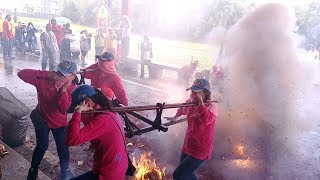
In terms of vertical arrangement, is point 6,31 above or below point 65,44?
above

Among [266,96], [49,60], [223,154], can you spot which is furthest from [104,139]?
[49,60]

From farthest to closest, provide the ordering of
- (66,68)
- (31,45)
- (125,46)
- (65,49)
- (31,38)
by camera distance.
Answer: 1. (31,45)
2. (31,38)
3. (125,46)
4. (65,49)
5. (66,68)

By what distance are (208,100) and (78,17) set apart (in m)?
32.2

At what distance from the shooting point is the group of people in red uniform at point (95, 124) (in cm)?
346

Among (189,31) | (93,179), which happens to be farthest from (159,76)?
(93,179)

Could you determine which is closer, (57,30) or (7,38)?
(57,30)

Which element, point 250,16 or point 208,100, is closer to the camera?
point 208,100

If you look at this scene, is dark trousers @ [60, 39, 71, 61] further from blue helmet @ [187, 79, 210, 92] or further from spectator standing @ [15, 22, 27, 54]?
blue helmet @ [187, 79, 210, 92]

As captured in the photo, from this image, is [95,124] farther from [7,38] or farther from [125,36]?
[7,38]

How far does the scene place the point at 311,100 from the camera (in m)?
12.4

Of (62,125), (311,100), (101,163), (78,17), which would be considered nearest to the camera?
(101,163)

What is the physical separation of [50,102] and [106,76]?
5.05 ft

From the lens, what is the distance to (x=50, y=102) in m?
5.00

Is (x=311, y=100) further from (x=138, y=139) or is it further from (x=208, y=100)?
(x=208, y=100)
